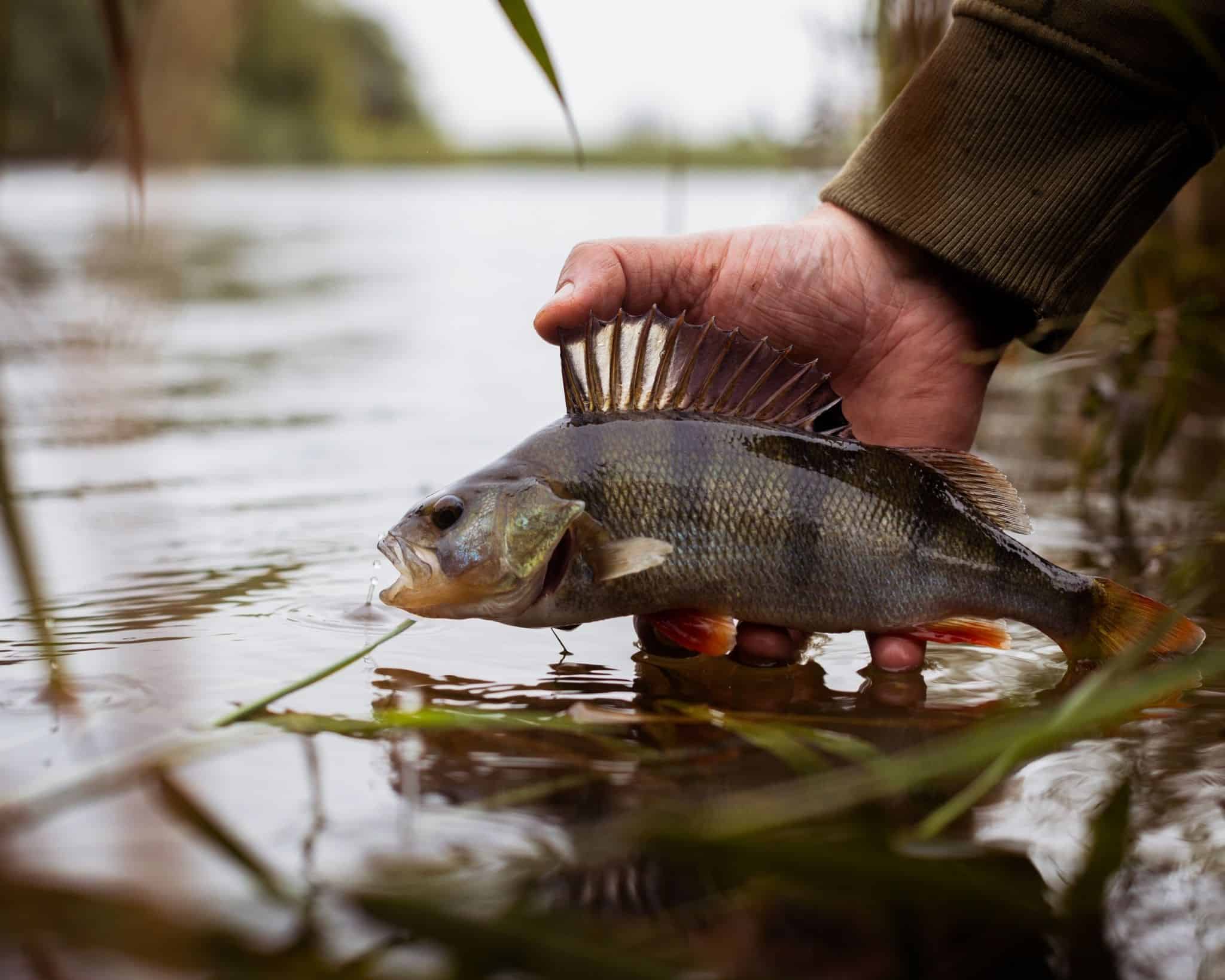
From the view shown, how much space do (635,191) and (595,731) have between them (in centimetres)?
3636

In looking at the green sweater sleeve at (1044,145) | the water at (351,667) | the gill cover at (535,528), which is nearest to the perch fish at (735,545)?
the gill cover at (535,528)

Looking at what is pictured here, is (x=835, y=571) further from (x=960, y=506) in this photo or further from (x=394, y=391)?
(x=394, y=391)

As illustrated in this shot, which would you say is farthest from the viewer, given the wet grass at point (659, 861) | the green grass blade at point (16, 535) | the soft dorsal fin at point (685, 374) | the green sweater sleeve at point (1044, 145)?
the green sweater sleeve at point (1044, 145)

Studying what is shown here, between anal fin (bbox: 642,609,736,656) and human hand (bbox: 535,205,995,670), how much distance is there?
883mm

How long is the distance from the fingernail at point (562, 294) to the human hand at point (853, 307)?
240mm

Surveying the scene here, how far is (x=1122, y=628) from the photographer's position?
2.44 m

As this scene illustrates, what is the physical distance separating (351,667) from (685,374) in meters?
0.91

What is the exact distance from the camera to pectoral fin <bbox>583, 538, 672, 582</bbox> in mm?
2311

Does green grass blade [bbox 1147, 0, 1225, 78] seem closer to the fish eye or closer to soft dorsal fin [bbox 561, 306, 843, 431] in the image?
soft dorsal fin [bbox 561, 306, 843, 431]

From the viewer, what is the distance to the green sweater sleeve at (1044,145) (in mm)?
3096

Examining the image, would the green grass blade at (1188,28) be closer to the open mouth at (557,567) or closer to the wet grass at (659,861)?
the wet grass at (659,861)

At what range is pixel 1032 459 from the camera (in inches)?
189

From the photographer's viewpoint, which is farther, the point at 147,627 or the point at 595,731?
the point at 147,627

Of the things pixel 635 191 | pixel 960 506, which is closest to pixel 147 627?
pixel 960 506
